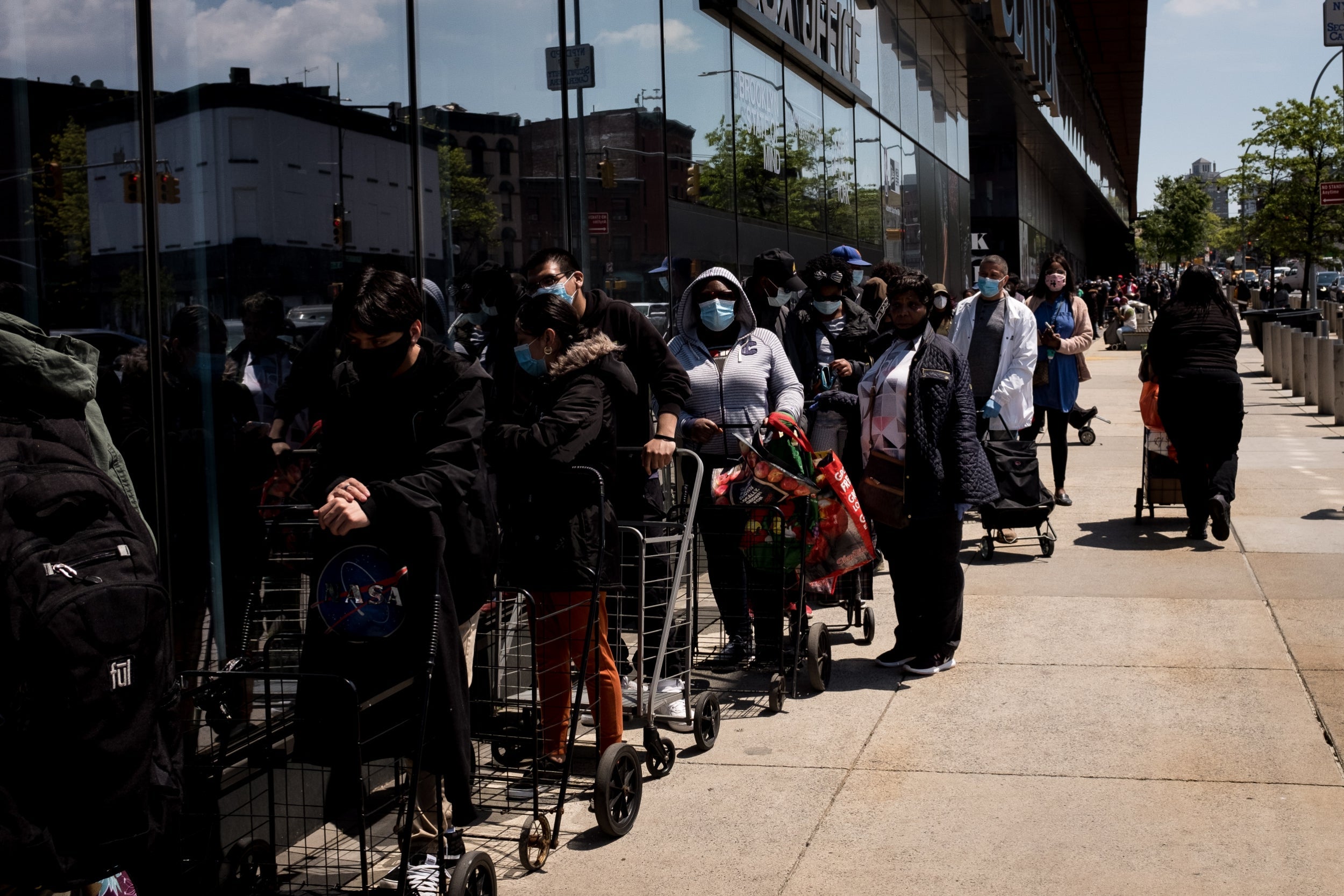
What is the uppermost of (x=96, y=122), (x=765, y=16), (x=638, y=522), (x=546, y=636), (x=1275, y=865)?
(x=765, y=16)

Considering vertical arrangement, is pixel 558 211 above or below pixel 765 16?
below

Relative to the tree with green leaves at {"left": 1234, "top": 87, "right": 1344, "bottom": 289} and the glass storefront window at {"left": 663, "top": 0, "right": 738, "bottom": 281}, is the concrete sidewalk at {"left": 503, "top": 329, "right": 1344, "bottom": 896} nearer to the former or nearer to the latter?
the glass storefront window at {"left": 663, "top": 0, "right": 738, "bottom": 281}

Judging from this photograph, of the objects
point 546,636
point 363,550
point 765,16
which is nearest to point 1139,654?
point 546,636

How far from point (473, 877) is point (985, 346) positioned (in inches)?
267

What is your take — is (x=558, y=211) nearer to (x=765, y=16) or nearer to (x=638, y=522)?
(x=638, y=522)

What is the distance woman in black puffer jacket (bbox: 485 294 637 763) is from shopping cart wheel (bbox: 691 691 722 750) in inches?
24.5

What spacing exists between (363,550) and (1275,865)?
3.03 meters

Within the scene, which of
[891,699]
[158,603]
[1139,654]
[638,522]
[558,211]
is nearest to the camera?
[158,603]

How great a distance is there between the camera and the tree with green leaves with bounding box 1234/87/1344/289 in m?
35.1

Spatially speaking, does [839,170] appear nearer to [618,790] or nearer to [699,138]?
[699,138]

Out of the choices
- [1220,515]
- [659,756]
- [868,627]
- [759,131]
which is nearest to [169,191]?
[659,756]

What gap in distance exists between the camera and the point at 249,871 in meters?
4.22

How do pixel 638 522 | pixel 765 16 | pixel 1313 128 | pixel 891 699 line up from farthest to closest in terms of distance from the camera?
pixel 1313 128, pixel 765 16, pixel 891 699, pixel 638 522

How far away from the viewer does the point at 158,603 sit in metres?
3.26
